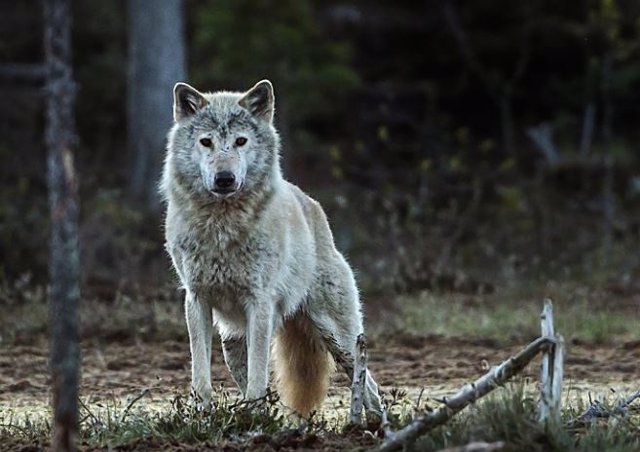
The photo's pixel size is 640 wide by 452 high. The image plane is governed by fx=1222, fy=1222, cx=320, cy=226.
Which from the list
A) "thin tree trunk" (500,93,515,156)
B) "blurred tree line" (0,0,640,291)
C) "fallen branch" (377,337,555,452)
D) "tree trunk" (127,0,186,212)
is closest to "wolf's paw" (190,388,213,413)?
"fallen branch" (377,337,555,452)

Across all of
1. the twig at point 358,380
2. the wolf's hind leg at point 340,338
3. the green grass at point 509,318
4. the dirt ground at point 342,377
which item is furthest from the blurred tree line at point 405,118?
the twig at point 358,380

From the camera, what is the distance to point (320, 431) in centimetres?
610

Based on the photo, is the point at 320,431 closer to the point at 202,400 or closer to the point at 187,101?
the point at 202,400

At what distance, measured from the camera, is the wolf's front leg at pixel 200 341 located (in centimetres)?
682

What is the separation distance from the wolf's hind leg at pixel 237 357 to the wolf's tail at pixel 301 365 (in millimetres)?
245

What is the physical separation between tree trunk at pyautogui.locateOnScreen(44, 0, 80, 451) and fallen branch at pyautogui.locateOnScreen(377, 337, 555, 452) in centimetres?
138

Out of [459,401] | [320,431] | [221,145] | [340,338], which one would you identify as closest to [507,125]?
[340,338]

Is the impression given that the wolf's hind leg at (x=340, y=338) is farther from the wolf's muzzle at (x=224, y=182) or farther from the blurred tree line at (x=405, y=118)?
the blurred tree line at (x=405, y=118)

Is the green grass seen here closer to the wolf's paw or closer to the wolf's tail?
the wolf's tail

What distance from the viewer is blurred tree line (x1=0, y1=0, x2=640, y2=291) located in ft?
53.4

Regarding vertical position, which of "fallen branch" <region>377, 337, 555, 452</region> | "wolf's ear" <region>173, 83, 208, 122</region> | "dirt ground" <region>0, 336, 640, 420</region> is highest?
"wolf's ear" <region>173, 83, 208, 122</region>

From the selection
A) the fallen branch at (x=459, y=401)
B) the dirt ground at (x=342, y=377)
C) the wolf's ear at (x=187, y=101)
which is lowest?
the dirt ground at (x=342, y=377)

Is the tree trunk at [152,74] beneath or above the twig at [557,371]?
above

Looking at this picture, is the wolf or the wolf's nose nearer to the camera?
the wolf's nose
